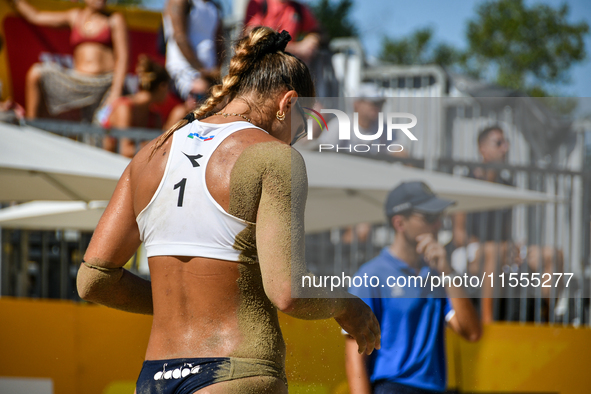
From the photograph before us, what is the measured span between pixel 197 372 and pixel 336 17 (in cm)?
3599

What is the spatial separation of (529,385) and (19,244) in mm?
4810

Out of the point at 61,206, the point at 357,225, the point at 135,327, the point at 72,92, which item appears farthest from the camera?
the point at 72,92

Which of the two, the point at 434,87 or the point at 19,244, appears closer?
the point at 19,244

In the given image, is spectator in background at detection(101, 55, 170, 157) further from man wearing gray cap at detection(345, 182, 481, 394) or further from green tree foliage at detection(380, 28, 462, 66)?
green tree foliage at detection(380, 28, 462, 66)

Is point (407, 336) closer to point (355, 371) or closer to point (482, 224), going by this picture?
point (355, 371)

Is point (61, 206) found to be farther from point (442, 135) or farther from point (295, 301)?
point (295, 301)

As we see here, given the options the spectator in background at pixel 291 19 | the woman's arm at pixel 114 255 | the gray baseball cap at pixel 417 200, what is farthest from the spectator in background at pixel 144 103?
the woman's arm at pixel 114 255

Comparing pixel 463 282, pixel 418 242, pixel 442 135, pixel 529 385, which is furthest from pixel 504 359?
pixel 463 282

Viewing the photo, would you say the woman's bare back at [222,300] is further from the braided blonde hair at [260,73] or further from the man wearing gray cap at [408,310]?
the man wearing gray cap at [408,310]

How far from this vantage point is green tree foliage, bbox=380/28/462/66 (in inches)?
1436

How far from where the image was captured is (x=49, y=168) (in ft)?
14.4

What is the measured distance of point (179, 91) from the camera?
719 centimetres

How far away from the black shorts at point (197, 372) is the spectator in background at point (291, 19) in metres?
5.84

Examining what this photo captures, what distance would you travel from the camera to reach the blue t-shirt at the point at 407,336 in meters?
2.57
